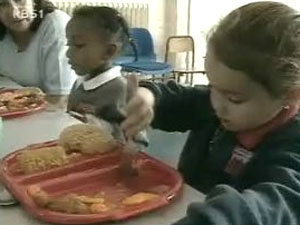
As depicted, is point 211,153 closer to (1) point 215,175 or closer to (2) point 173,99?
(1) point 215,175

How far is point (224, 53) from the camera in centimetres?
79

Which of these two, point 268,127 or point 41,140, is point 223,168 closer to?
point 268,127

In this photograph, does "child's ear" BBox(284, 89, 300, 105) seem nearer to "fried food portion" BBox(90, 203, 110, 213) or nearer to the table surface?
the table surface

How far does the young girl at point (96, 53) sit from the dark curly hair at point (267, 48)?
821mm

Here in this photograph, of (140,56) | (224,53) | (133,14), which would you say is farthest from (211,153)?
(133,14)

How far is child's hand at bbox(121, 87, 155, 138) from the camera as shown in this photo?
32.9 inches

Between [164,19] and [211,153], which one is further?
[164,19]

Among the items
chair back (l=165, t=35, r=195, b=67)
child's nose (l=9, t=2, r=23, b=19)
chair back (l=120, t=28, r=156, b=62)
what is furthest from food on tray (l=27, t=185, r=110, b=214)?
chair back (l=165, t=35, r=195, b=67)

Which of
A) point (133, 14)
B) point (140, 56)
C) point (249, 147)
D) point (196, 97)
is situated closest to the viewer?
point (249, 147)

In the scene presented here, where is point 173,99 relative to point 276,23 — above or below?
→ below

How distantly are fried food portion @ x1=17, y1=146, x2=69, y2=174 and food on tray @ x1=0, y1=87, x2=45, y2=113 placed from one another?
416mm

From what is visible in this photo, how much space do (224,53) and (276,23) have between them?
8 centimetres

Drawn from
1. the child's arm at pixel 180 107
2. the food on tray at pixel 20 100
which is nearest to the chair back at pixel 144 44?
the food on tray at pixel 20 100

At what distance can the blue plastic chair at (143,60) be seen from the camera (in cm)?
391
